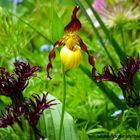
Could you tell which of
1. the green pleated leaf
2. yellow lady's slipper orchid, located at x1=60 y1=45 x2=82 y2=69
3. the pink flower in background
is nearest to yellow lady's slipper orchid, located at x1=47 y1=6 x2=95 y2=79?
yellow lady's slipper orchid, located at x1=60 y1=45 x2=82 y2=69

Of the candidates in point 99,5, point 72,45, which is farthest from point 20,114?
point 99,5

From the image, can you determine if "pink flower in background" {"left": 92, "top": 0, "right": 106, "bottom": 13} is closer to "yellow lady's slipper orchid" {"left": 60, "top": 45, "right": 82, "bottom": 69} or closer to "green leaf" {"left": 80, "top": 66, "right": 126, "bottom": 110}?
"green leaf" {"left": 80, "top": 66, "right": 126, "bottom": 110}

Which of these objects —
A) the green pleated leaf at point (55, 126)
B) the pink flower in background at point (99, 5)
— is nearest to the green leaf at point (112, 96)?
the green pleated leaf at point (55, 126)

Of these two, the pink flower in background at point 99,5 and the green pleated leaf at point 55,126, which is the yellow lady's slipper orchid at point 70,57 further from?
the pink flower in background at point 99,5

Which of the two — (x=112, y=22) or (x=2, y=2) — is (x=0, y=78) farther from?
(x=2, y=2)

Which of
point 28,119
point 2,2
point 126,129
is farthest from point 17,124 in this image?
point 2,2

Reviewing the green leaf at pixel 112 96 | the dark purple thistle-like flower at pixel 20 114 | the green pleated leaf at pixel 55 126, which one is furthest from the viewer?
the green leaf at pixel 112 96

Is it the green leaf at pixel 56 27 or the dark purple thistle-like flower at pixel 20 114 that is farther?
the green leaf at pixel 56 27
